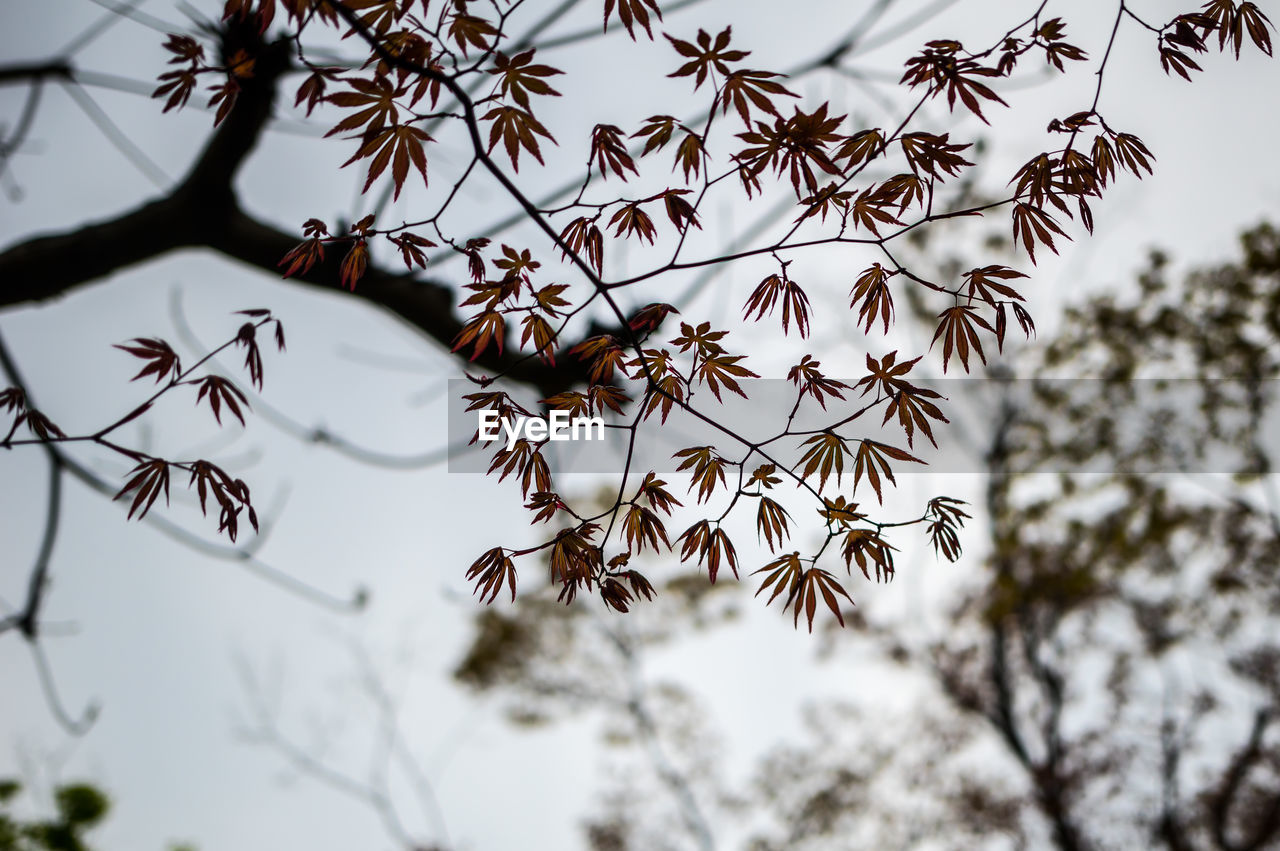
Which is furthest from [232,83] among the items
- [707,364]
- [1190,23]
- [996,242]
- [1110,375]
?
[996,242]

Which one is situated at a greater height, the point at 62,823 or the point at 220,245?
the point at 220,245

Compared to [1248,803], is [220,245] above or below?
above

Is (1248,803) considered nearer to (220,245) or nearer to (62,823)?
(220,245)

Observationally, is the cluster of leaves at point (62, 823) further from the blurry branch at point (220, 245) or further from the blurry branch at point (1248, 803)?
the blurry branch at point (1248, 803)

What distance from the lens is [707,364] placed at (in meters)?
1.50

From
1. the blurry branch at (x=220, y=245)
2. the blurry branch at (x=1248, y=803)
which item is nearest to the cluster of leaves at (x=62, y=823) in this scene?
the blurry branch at (x=220, y=245)

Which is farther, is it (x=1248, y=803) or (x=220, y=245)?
(x=1248, y=803)

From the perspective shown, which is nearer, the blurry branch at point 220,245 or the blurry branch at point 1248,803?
the blurry branch at point 220,245

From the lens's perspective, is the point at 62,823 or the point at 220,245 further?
the point at 62,823

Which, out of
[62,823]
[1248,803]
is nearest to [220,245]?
[62,823]

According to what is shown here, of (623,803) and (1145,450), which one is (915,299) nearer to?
(1145,450)

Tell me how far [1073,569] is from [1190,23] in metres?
8.37

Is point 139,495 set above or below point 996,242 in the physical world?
below

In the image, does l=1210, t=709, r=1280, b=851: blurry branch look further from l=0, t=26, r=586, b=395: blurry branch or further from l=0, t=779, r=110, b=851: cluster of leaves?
l=0, t=779, r=110, b=851: cluster of leaves
